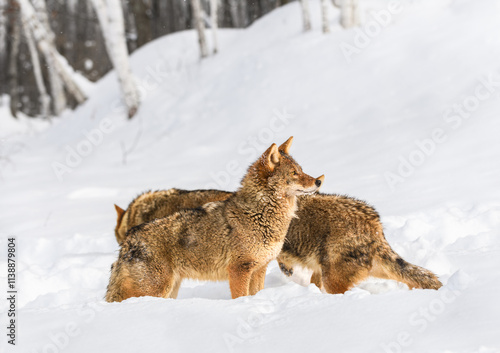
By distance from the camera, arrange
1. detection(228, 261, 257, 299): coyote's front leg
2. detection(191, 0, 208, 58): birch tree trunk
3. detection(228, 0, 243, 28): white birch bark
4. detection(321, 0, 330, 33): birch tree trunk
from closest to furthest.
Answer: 1. detection(228, 261, 257, 299): coyote's front leg
2. detection(321, 0, 330, 33): birch tree trunk
3. detection(191, 0, 208, 58): birch tree trunk
4. detection(228, 0, 243, 28): white birch bark

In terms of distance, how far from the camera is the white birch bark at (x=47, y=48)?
741 inches

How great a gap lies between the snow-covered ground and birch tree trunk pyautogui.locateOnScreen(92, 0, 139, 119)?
97 cm

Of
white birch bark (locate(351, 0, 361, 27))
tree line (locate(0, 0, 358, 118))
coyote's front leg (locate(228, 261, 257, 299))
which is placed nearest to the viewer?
coyote's front leg (locate(228, 261, 257, 299))

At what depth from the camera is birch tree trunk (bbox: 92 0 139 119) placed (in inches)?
629

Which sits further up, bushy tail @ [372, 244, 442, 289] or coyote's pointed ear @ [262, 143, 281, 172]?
coyote's pointed ear @ [262, 143, 281, 172]

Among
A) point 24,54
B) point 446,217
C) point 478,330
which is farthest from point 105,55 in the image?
point 478,330

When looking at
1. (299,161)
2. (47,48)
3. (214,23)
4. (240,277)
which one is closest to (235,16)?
(214,23)

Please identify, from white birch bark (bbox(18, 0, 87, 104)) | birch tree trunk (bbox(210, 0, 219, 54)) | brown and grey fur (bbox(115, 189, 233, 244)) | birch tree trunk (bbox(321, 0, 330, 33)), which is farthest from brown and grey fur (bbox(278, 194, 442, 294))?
white birch bark (bbox(18, 0, 87, 104))

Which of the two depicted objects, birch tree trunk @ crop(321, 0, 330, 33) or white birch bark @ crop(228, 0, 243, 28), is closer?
birch tree trunk @ crop(321, 0, 330, 33)

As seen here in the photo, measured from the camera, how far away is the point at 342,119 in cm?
1180

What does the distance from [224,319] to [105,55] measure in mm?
49074

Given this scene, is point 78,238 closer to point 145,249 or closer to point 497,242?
point 145,249

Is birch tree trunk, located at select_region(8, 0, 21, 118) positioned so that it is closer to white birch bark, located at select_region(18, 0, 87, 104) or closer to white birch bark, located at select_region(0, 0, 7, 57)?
white birch bark, located at select_region(0, 0, 7, 57)

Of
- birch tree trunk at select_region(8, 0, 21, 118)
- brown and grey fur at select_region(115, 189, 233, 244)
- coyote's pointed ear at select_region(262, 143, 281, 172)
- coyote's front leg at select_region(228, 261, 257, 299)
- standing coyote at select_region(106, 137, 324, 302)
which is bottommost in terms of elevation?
birch tree trunk at select_region(8, 0, 21, 118)
